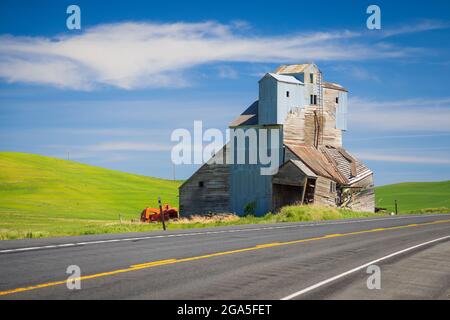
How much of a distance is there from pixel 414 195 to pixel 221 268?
88.9 meters

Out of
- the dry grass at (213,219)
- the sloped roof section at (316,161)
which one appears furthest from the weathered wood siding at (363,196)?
the dry grass at (213,219)

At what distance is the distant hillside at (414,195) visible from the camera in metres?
78.4

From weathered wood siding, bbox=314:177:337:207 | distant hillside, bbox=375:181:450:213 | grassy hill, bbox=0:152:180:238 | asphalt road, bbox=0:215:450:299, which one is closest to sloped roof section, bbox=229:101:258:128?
weathered wood siding, bbox=314:177:337:207

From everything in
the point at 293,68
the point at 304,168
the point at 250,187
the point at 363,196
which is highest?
the point at 293,68

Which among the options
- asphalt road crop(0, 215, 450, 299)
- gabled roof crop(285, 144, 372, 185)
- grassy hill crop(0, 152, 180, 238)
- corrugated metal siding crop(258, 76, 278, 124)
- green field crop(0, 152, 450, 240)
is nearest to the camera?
asphalt road crop(0, 215, 450, 299)

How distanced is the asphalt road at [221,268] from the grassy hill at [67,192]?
103ft

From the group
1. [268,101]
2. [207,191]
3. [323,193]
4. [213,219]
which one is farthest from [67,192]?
[323,193]

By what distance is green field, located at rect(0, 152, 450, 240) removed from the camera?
1845 inches

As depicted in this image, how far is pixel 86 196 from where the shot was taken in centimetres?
7969

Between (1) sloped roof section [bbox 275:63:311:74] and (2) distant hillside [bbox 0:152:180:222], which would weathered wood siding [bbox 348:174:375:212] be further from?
(2) distant hillside [bbox 0:152:180:222]

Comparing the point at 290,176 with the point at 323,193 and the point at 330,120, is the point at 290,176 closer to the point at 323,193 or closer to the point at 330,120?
the point at 323,193

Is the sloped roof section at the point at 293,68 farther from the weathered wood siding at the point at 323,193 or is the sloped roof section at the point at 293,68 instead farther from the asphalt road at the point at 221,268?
the asphalt road at the point at 221,268

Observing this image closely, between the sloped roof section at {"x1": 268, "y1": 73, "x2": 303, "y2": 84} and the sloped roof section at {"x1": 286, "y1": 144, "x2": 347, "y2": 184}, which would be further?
the sloped roof section at {"x1": 268, "y1": 73, "x2": 303, "y2": 84}

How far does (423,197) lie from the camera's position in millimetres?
90875
